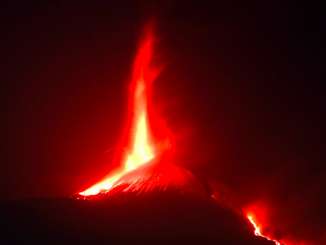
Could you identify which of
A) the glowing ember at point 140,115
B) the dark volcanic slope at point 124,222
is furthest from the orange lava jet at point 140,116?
the dark volcanic slope at point 124,222

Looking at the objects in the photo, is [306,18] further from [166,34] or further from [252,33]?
[166,34]

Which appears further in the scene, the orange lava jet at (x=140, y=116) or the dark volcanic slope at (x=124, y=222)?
the orange lava jet at (x=140, y=116)

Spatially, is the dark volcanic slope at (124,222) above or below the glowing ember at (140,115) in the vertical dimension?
below

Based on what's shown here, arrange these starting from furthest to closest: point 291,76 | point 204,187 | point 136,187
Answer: point 291,76 → point 204,187 → point 136,187

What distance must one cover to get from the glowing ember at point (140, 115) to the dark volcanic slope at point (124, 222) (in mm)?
2511

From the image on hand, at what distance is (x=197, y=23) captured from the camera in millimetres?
18766

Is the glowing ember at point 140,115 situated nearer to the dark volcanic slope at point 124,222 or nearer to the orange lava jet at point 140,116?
the orange lava jet at point 140,116

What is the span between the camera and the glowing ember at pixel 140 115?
55.0 ft

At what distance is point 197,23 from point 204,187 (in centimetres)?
461

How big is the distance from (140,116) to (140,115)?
2 centimetres

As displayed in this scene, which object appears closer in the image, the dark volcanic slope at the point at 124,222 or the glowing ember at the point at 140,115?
the dark volcanic slope at the point at 124,222

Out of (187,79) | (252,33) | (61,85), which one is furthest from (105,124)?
(252,33)

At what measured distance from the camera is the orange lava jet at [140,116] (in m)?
16.8

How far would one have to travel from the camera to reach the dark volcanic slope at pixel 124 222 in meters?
12.3
